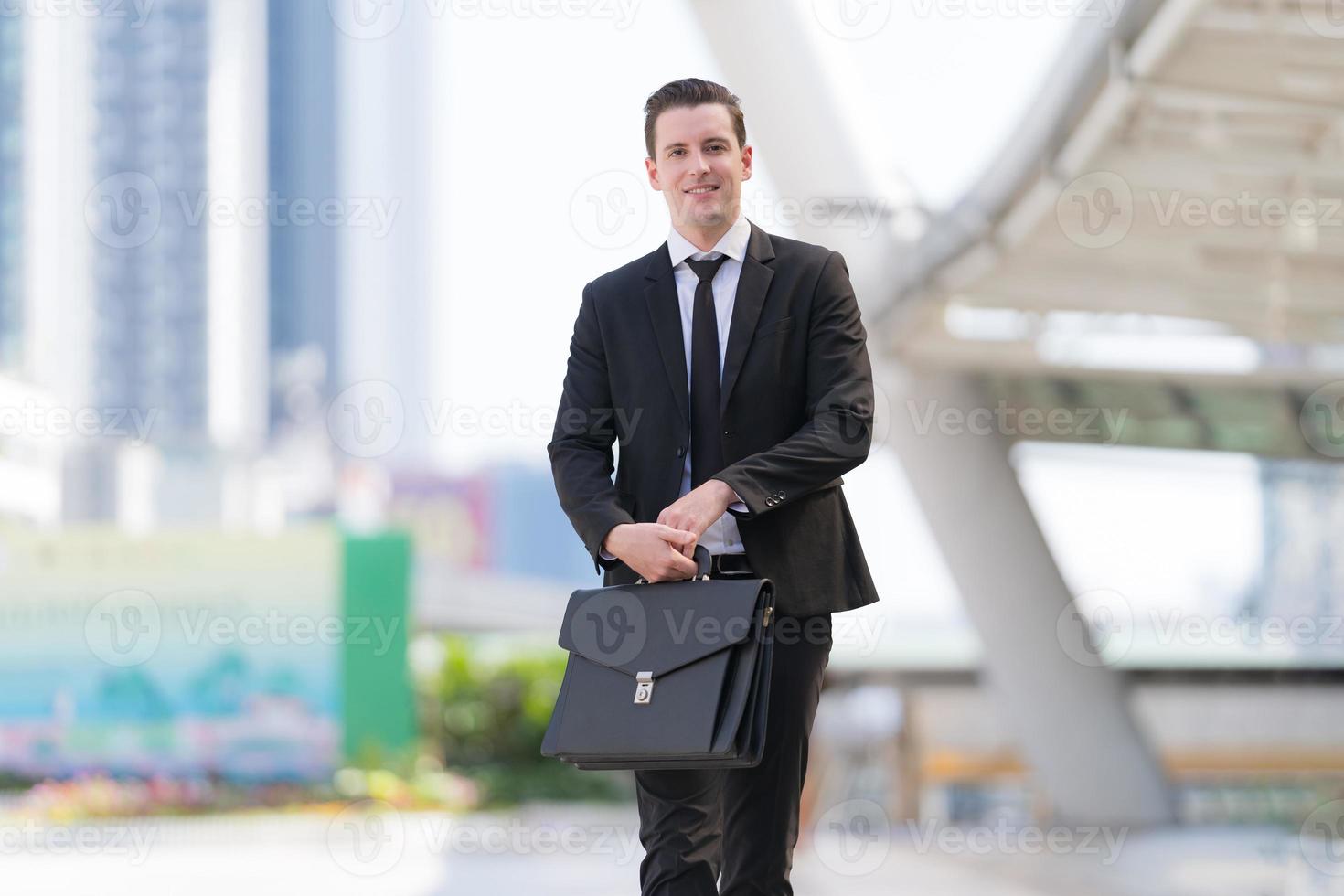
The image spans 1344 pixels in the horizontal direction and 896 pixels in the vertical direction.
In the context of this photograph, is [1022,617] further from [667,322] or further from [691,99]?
[691,99]

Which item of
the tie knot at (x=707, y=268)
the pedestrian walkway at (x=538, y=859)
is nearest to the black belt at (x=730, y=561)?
the tie knot at (x=707, y=268)

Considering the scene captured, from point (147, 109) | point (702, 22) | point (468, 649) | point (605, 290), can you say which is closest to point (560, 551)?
point (147, 109)

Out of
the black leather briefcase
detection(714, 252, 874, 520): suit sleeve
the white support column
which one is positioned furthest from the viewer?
the white support column

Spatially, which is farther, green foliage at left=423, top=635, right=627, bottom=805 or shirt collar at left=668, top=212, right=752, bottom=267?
green foliage at left=423, top=635, right=627, bottom=805

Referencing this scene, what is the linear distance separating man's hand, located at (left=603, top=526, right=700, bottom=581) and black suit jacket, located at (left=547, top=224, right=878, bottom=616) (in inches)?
2.6

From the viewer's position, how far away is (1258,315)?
9664mm

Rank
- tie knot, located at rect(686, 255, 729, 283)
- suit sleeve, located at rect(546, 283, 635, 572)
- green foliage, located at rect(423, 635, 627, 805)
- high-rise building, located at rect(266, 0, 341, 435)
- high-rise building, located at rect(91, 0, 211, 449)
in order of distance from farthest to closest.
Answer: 1. high-rise building, located at rect(266, 0, 341, 435)
2. high-rise building, located at rect(91, 0, 211, 449)
3. green foliage, located at rect(423, 635, 627, 805)
4. tie knot, located at rect(686, 255, 729, 283)
5. suit sleeve, located at rect(546, 283, 635, 572)

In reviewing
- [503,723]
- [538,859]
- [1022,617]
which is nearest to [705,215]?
A: [538,859]

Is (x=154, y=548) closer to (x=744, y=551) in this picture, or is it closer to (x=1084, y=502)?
(x=1084, y=502)

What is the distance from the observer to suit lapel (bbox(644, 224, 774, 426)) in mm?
2943

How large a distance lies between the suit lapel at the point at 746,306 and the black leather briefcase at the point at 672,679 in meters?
0.34

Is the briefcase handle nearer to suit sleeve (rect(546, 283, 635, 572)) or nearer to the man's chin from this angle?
suit sleeve (rect(546, 283, 635, 572))

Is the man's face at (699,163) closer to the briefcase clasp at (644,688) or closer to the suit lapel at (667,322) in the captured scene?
the suit lapel at (667,322)

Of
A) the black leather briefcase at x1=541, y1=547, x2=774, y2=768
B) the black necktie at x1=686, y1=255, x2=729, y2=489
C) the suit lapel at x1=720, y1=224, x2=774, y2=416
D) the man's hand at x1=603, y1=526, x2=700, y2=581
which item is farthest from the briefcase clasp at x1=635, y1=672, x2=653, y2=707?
the suit lapel at x1=720, y1=224, x2=774, y2=416
